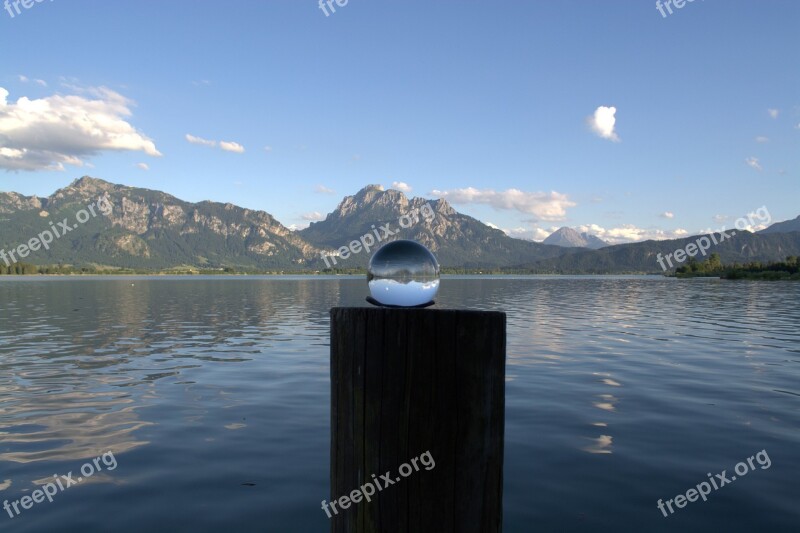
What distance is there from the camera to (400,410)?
2658mm

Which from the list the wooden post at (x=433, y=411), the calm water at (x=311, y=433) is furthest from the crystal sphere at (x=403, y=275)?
the calm water at (x=311, y=433)

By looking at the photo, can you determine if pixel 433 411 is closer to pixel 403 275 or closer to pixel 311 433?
pixel 403 275

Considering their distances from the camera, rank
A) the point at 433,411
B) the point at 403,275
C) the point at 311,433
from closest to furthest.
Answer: the point at 433,411, the point at 403,275, the point at 311,433

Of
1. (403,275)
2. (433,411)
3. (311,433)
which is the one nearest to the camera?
(433,411)

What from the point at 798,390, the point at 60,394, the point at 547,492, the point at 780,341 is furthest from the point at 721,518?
the point at 780,341

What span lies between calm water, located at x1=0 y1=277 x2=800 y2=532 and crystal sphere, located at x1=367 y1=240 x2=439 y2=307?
16.5 feet

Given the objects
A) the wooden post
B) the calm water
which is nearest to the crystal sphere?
the wooden post

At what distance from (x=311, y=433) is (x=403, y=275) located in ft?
27.7

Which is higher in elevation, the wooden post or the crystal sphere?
the crystal sphere

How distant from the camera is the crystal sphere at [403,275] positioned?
9.80 feet

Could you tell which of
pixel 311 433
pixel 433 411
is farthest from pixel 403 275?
pixel 311 433

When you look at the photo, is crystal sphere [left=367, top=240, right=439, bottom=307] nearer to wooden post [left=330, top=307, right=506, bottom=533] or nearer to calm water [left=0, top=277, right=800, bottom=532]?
wooden post [left=330, top=307, right=506, bottom=533]

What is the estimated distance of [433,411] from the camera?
2.63m

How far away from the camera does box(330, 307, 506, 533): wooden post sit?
2586mm
